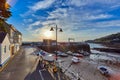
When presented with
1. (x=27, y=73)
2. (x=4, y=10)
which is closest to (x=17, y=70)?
(x=27, y=73)

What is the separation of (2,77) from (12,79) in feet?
4.93

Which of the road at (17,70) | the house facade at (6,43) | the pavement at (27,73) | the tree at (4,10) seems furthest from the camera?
the tree at (4,10)

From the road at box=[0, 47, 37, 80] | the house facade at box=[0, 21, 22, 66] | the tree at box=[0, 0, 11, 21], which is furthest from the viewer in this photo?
the tree at box=[0, 0, 11, 21]

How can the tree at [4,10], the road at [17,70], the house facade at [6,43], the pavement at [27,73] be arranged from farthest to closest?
the tree at [4,10], the house facade at [6,43], the road at [17,70], the pavement at [27,73]

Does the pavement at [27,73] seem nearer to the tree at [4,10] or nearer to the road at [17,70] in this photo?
the road at [17,70]

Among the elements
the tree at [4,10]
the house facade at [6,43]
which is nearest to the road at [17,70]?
the house facade at [6,43]

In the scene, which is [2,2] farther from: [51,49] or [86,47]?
[86,47]

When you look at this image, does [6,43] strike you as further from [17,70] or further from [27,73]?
[27,73]

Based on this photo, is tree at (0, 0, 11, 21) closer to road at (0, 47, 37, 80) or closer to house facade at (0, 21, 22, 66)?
house facade at (0, 21, 22, 66)

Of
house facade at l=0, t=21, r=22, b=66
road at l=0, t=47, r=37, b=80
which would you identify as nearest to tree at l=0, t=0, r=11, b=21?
house facade at l=0, t=21, r=22, b=66

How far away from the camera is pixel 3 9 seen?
21781 millimetres

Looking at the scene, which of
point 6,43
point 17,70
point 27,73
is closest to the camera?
point 27,73

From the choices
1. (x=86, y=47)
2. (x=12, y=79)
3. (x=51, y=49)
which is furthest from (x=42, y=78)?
(x=86, y=47)

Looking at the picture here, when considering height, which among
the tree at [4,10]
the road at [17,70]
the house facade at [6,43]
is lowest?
the road at [17,70]
